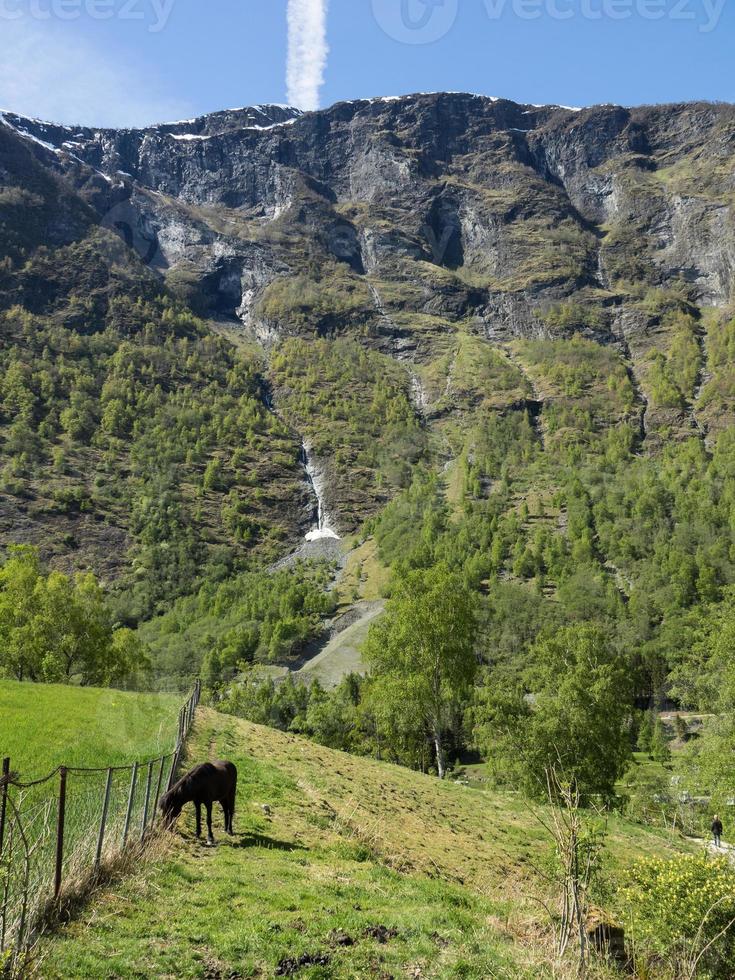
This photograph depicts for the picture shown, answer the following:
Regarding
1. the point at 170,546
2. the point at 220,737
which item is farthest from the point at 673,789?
the point at 170,546

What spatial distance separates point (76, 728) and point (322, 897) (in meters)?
11.7

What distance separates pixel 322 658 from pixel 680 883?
112 m

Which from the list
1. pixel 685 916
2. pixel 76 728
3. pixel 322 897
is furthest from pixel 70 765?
pixel 685 916

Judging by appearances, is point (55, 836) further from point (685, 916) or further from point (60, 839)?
point (685, 916)

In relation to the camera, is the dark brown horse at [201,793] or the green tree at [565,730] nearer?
the dark brown horse at [201,793]

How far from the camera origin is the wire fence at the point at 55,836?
25.8 ft

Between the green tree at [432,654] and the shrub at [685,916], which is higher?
the green tree at [432,654]

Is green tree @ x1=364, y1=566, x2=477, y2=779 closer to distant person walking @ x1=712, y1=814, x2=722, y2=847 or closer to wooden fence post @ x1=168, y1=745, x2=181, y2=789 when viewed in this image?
distant person walking @ x1=712, y1=814, x2=722, y2=847

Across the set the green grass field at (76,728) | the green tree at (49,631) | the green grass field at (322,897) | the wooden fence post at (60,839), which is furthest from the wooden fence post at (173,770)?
the green tree at (49,631)

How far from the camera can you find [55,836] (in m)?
11.0

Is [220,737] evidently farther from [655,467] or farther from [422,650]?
[655,467]

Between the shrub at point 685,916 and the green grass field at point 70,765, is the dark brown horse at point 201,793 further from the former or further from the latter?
the shrub at point 685,916

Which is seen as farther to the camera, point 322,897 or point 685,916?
point 322,897

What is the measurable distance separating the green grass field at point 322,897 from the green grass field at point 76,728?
8.09 ft
